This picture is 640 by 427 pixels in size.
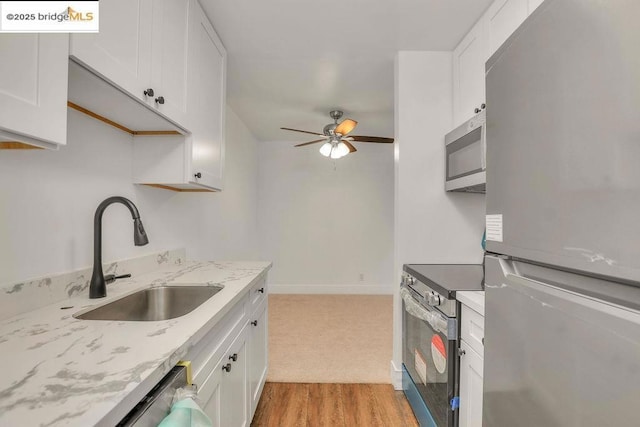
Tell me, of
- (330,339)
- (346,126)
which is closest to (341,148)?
(346,126)

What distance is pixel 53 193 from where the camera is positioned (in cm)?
115

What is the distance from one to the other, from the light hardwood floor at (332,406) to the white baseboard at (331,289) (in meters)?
2.55

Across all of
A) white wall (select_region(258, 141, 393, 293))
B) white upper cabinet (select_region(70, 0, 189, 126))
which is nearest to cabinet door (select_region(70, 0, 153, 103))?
white upper cabinet (select_region(70, 0, 189, 126))

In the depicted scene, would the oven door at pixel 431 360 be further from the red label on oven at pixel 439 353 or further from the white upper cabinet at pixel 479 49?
the white upper cabinet at pixel 479 49

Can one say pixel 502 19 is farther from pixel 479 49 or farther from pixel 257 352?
pixel 257 352

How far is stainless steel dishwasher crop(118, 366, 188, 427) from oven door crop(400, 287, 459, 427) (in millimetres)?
1150

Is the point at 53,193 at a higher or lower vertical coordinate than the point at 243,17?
lower

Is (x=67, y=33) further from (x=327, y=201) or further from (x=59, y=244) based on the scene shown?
(x=327, y=201)

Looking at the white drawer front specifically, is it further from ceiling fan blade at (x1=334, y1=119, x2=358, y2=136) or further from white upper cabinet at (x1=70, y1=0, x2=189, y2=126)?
ceiling fan blade at (x1=334, y1=119, x2=358, y2=136)

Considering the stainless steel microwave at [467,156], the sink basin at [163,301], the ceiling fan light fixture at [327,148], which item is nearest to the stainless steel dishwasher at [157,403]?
the sink basin at [163,301]

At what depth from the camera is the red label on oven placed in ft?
4.58

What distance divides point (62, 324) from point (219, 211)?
221 cm

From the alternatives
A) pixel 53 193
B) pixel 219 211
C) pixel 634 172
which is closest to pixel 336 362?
pixel 219 211

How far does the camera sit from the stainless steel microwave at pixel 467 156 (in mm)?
1636
